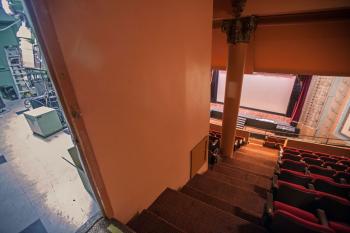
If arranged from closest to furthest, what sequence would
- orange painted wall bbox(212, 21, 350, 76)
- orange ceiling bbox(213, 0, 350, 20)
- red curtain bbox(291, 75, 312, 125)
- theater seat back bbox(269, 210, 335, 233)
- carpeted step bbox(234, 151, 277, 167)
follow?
1. theater seat back bbox(269, 210, 335, 233)
2. orange ceiling bbox(213, 0, 350, 20)
3. orange painted wall bbox(212, 21, 350, 76)
4. carpeted step bbox(234, 151, 277, 167)
5. red curtain bbox(291, 75, 312, 125)

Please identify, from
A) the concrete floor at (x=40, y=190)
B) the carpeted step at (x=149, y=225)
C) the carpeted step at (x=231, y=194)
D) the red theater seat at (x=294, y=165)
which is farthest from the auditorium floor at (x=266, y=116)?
the carpeted step at (x=149, y=225)

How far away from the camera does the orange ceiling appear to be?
261 centimetres

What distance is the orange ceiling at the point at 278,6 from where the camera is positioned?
2611mm

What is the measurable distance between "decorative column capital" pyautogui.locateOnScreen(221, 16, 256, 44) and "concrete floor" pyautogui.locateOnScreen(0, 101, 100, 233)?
3.78m

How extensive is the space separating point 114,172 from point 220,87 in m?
10.2

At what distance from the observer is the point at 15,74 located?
7.53 metres

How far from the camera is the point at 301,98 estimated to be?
8398mm

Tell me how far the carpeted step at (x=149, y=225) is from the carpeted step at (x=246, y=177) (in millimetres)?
2070

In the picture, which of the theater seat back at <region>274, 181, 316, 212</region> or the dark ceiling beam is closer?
the theater seat back at <region>274, 181, 316, 212</region>

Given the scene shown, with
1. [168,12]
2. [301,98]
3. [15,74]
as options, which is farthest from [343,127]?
[15,74]

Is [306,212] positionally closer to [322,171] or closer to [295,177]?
[295,177]

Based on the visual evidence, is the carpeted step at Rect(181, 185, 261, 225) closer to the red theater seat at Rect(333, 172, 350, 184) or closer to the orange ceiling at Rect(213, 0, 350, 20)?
the red theater seat at Rect(333, 172, 350, 184)

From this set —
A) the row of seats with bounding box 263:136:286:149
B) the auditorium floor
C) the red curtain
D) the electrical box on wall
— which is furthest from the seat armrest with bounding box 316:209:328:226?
the auditorium floor

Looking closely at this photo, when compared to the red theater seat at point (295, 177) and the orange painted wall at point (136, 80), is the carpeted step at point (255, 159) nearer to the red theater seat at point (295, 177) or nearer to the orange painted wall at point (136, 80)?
the red theater seat at point (295, 177)
